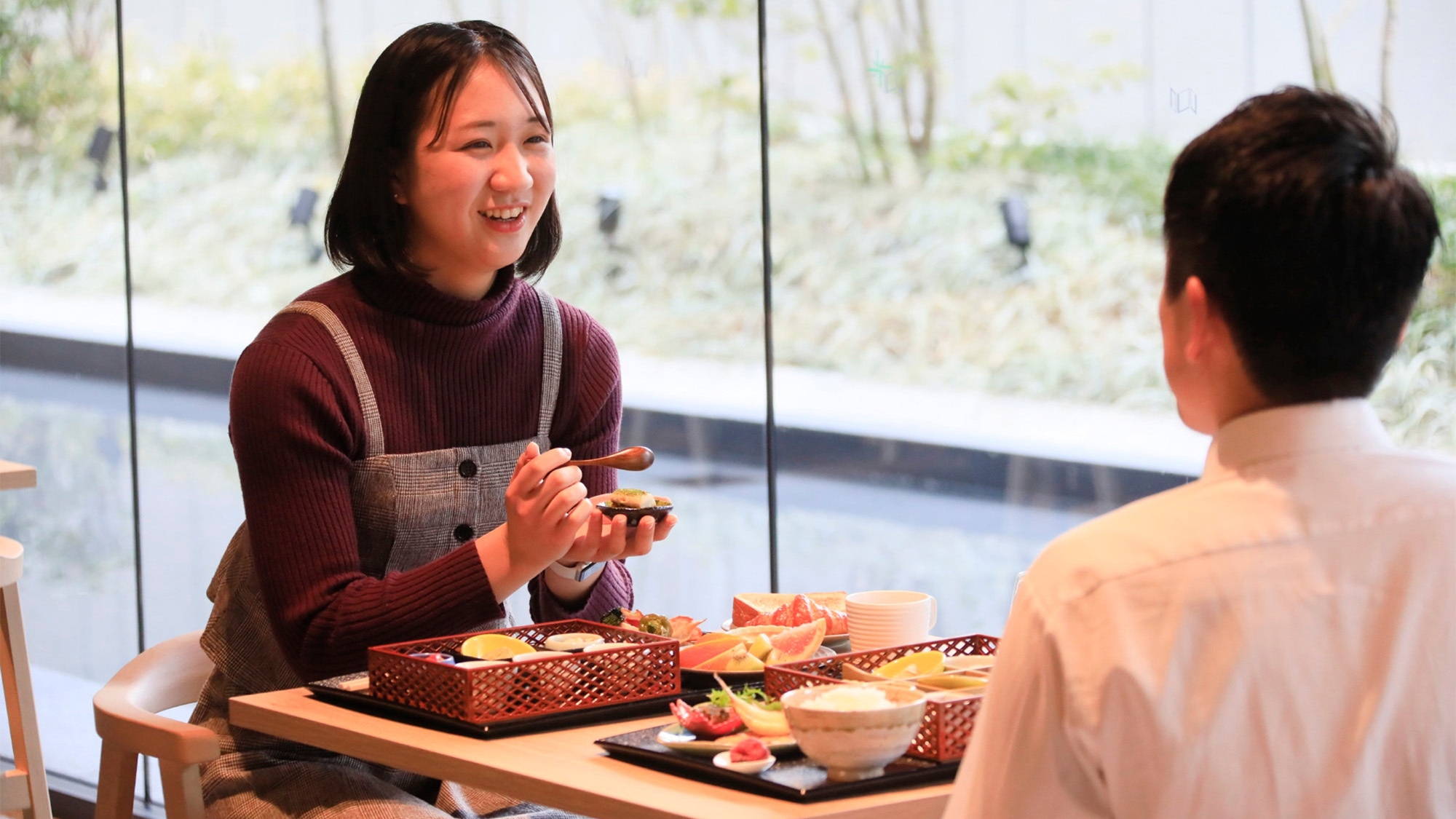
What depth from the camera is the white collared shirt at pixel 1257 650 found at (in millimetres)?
961

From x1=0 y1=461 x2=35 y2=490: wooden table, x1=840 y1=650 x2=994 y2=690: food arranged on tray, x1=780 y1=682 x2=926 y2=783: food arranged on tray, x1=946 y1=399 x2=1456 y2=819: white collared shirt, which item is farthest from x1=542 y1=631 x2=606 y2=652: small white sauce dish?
x1=0 y1=461 x2=35 y2=490: wooden table

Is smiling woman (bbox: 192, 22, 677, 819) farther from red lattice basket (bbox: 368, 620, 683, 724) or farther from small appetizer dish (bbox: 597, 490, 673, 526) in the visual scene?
red lattice basket (bbox: 368, 620, 683, 724)

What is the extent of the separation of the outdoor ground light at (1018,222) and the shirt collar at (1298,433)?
3.16m

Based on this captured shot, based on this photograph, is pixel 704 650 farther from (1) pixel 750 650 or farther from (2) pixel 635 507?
(2) pixel 635 507

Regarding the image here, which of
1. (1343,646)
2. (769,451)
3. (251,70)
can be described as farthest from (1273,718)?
(251,70)

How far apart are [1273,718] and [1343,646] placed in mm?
66

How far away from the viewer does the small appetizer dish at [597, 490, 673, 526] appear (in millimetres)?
1879

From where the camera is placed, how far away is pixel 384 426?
6.48ft

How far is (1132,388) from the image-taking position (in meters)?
4.04

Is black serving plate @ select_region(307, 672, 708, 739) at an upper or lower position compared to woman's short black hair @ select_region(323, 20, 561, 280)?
lower

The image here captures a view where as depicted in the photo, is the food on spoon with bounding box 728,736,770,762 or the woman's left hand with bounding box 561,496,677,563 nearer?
the food on spoon with bounding box 728,736,770,762

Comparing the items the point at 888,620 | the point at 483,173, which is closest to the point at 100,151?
the point at 483,173

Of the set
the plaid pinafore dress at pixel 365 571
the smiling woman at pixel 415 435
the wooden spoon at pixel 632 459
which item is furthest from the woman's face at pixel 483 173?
the wooden spoon at pixel 632 459

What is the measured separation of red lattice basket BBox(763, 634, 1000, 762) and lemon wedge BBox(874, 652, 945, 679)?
0.07 feet
